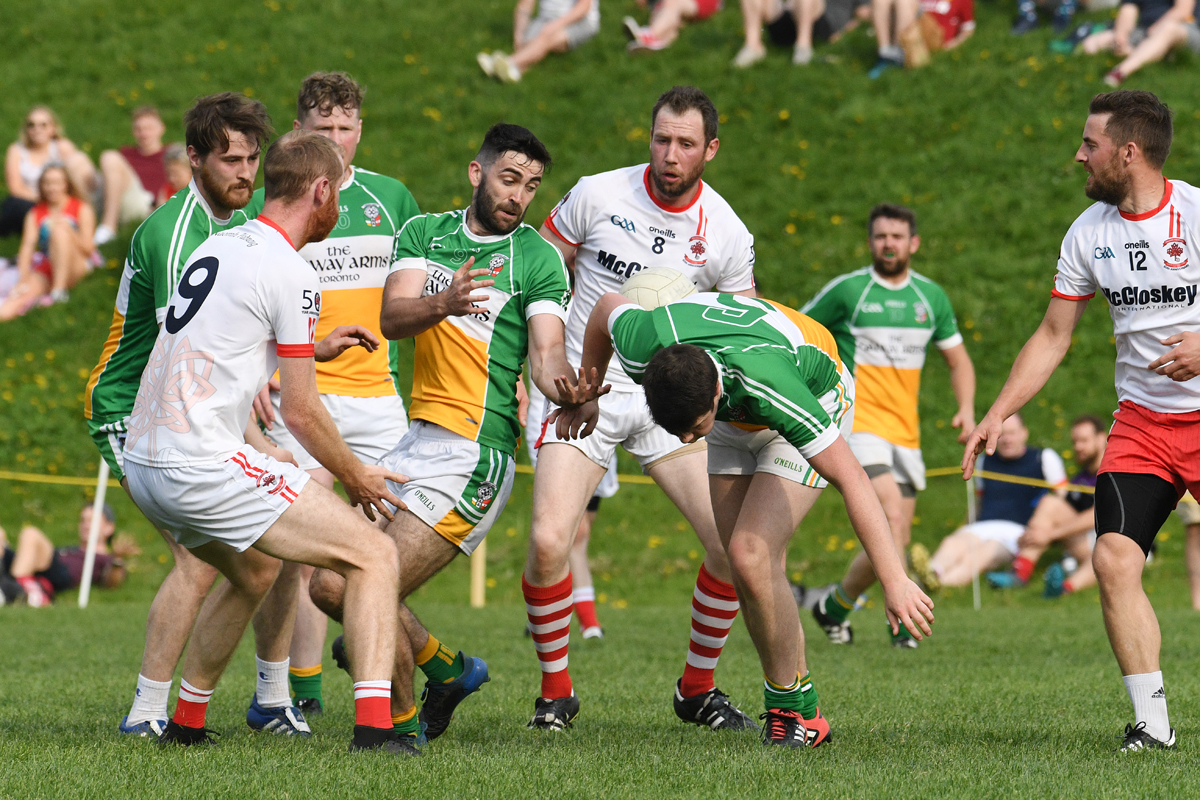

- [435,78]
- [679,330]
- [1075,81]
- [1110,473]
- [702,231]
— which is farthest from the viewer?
[435,78]

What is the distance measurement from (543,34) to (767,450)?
17.8 metres

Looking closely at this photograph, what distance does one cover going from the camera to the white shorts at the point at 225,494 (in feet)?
15.5

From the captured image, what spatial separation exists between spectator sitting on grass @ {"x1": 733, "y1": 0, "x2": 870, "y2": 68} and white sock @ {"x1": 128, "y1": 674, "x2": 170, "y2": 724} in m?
17.2

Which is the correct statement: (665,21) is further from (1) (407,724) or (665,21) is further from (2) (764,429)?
(1) (407,724)

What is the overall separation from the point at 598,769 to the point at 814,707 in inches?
53.3

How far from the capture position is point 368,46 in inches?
925

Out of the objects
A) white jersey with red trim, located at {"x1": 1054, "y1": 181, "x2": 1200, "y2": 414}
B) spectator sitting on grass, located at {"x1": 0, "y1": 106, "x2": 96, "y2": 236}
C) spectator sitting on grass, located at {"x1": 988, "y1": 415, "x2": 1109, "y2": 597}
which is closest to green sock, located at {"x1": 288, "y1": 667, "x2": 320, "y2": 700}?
white jersey with red trim, located at {"x1": 1054, "y1": 181, "x2": 1200, "y2": 414}

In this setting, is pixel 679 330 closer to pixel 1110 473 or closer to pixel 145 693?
pixel 1110 473

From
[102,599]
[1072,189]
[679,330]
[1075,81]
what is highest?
[1075,81]

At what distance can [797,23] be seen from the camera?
2108 cm

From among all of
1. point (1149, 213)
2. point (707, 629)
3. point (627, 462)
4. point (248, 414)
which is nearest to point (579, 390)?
point (248, 414)

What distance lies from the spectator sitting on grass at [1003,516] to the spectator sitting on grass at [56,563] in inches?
329

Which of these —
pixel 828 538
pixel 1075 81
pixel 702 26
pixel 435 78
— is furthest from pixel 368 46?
pixel 828 538

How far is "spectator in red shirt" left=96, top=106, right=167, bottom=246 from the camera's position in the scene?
18.1 m
